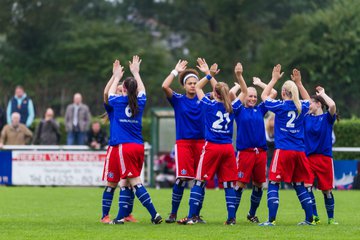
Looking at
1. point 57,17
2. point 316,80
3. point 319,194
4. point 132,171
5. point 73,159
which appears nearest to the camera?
point 132,171

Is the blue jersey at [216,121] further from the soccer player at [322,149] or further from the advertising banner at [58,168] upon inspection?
the advertising banner at [58,168]

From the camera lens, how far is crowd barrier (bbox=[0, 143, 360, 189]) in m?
26.8

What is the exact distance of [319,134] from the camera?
15.9 m

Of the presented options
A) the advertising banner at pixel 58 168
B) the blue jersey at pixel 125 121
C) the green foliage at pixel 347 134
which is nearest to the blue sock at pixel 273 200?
the blue jersey at pixel 125 121

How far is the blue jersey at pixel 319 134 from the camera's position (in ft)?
52.4

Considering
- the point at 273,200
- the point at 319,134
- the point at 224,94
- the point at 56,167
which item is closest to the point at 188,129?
the point at 224,94

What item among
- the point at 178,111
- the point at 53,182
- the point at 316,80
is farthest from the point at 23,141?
the point at 316,80

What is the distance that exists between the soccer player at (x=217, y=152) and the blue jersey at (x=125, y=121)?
963 millimetres

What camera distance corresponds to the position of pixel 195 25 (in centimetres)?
6059

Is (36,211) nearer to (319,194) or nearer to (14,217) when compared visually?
(14,217)

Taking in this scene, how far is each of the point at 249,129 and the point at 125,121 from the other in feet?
6.54

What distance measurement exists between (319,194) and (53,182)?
727 cm

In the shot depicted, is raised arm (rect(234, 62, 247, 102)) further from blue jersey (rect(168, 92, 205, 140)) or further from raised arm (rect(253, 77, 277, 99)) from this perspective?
blue jersey (rect(168, 92, 205, 140))

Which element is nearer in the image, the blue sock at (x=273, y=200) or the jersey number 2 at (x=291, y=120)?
the blue sock at (x=273, y=200)
